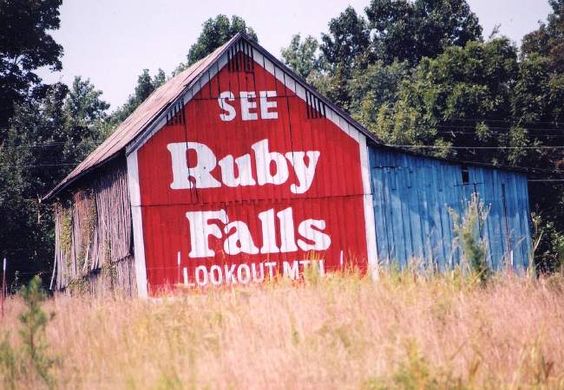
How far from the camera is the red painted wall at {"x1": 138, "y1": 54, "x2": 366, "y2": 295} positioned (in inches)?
746

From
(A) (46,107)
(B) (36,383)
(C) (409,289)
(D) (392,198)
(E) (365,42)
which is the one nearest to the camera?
(B) (36,383)

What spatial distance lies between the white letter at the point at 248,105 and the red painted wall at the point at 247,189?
0.02 metres

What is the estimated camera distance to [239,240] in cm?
1928

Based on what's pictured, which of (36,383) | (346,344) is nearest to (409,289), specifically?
(346,344)

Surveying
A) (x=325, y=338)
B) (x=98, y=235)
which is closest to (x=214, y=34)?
(x=98, y=235)

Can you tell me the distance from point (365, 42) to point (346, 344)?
54.4 meters

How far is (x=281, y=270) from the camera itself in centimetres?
1942

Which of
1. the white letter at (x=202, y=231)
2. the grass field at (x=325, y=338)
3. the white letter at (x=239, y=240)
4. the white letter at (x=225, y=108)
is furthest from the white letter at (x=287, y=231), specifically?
the grass field at (x=325, y=338)

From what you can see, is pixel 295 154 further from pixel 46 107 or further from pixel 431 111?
pixel 46 107

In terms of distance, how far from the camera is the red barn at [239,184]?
18.9 meters

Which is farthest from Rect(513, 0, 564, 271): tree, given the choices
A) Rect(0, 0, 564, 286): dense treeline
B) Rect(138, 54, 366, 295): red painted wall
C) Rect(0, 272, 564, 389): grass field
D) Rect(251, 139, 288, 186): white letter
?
Rect(0, 272, 564, 389): grass field

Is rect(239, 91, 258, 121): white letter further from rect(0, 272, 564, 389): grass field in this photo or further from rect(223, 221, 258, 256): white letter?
rect(0, 272, 564, 389): grass field

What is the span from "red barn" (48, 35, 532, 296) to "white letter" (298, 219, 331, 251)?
0.9 inches

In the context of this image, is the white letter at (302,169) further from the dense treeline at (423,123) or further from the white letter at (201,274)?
the dense treeline at (423,123)
